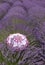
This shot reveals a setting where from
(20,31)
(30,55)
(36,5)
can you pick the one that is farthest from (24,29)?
(36,5)

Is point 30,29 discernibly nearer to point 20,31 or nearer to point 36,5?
point 20,31

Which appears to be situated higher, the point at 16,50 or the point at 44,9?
the point at 44,9

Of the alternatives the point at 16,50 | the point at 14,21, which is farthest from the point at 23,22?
the point at 16,50

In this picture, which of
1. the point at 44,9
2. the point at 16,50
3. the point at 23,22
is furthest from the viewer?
the point at 44,9

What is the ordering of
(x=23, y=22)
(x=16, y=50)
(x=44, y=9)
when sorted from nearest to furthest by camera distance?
A: (x=16, y=50), (x=23, y=22), (x=44, y=9)

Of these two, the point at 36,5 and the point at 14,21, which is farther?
the point at 36,5

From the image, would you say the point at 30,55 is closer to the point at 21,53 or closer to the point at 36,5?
the point at 21,53
